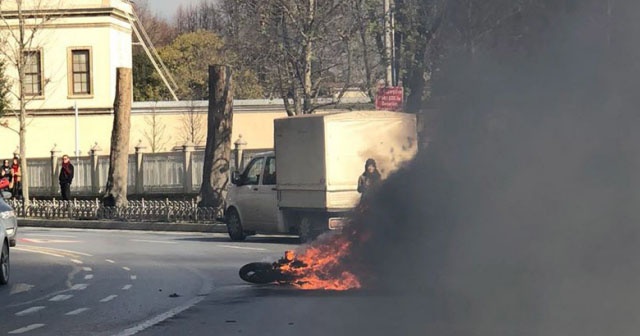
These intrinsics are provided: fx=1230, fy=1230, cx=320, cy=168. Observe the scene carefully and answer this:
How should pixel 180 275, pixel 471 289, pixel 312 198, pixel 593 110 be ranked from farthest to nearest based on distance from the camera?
pixel 312 198
pixel 180 275
pixel 471 289
pixel 593 110

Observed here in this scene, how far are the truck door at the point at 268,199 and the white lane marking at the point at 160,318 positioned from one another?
10073 millimetres

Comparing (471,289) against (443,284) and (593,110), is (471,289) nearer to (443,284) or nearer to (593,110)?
(443,284)

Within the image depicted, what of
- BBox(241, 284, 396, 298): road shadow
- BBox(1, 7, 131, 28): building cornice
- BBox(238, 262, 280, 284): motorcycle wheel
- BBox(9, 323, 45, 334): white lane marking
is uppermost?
BBox(1, 7, 131, 28): building cornice

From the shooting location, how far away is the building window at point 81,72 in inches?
2328

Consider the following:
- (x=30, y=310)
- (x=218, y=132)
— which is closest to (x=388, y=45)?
(x=218, y=132)

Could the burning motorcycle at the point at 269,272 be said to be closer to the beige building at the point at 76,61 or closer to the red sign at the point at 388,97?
the red sign at the point at 388,97

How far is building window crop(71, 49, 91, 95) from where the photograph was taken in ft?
194

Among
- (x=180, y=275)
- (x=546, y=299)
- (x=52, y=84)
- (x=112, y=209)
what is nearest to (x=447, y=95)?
(x=546, y=299)

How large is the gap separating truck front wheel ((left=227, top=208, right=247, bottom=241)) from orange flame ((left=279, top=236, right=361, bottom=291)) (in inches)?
411

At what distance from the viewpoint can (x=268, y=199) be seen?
86.0 ft

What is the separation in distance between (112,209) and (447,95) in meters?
26.8


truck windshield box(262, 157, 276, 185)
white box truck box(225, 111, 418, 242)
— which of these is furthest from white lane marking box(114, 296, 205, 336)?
truck windshield box(262, 157, 276, 185)

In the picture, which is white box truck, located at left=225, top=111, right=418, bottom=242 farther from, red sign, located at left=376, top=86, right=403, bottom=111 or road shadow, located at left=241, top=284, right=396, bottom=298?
road shadow, located at left=241, top=284, right=396, bottom=298

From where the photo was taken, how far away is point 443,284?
1181 cm
